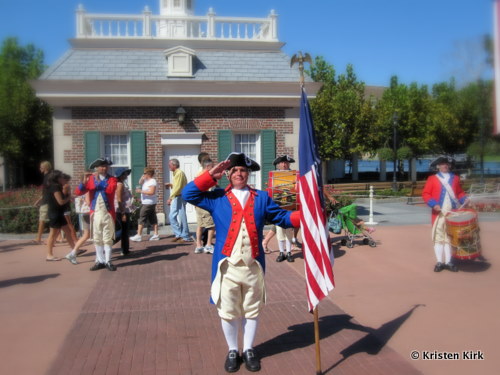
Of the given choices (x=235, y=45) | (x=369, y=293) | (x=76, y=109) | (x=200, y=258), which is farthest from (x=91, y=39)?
(x=369, y=293)

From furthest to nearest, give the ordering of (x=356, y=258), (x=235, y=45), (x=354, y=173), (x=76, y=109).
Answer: (x=354, y=173)
(x=235, y=45)
(x=76, y=109)
(x=356, y=258)

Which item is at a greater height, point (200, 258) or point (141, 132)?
point (141, 132)

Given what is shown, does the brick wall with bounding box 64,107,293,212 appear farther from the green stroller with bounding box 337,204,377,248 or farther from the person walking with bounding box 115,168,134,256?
the green stroller with bounding box 337,204,377,248

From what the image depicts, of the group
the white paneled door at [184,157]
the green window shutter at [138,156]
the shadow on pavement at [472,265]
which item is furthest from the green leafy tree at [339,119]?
the shadow on pavement at [472,265]

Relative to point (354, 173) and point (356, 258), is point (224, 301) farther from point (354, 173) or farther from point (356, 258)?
point (354, 173)

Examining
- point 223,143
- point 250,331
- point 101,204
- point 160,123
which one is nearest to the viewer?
point 250,331

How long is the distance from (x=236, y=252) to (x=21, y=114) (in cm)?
2391

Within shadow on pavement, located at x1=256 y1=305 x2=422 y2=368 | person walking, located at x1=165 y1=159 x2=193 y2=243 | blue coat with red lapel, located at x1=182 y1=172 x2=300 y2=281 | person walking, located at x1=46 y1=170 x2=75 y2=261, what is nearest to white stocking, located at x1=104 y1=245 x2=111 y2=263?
person walking, located at x1=46 y1=170 x2=75 y2=261

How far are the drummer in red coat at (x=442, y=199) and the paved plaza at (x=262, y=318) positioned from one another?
0.32m

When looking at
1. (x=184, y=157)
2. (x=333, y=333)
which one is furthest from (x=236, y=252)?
(x=184, y=157)

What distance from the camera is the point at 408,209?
17.0m

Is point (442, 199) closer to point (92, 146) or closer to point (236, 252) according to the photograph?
point (236, 252)

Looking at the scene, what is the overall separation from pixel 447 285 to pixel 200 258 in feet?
13.6

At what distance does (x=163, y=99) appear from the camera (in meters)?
12.1
